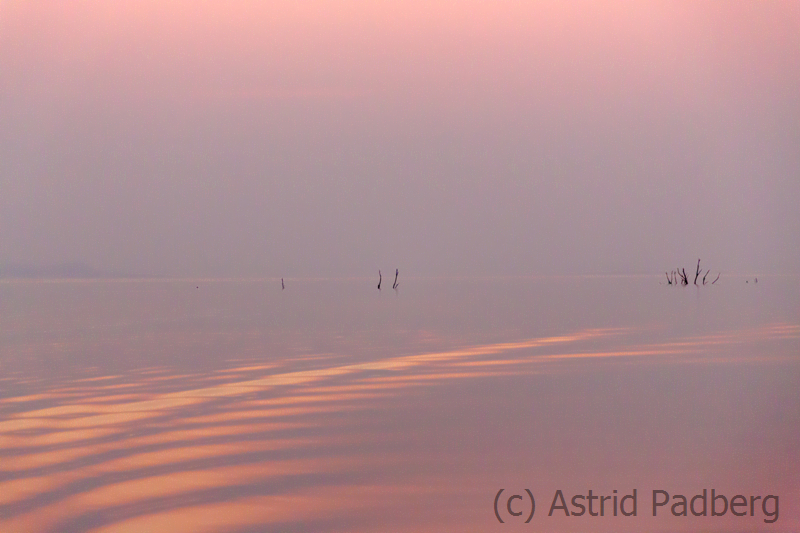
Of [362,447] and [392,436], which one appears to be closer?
[362,447]

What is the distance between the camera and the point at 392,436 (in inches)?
348

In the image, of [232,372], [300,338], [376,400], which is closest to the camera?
[376,400]

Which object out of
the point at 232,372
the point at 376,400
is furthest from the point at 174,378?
the point at 376,400

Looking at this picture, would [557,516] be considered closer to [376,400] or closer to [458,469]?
[458,469]

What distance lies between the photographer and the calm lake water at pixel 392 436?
20.0 ft

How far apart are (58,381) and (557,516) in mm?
10416

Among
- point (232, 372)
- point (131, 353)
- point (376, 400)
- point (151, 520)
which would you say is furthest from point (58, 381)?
point (151, 520)

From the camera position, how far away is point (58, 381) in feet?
44.8

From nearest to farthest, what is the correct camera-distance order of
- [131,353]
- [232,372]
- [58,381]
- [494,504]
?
[494,504] < [58,381] < [232,372] < [131,353]

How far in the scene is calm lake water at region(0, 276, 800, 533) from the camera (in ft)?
20.0

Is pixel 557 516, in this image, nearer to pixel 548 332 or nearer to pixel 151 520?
pixel 151 520

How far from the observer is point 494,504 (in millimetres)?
6309

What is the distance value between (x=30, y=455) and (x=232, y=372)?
268 inches

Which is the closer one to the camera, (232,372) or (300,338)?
(232,372)
